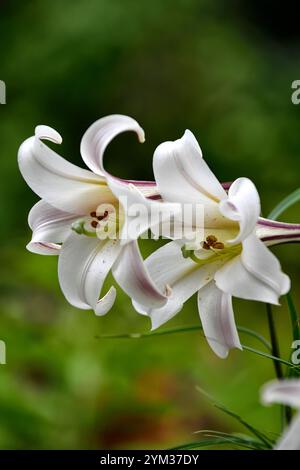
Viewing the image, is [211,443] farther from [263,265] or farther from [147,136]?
[147,136]

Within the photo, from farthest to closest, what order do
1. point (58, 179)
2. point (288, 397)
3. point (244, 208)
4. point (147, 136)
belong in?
point (147, 136)
point (58, 179)
point (244, 208)
point (288, 397)

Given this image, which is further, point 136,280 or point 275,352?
point 275,352

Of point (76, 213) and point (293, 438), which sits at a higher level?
point (76, 213)

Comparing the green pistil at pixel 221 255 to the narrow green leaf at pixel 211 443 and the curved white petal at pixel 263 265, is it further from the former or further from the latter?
the narrow green leaf at pixel 211 443

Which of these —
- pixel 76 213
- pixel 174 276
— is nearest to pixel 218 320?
pixel 174 276

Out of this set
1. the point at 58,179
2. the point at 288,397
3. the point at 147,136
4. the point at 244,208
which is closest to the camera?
the point at 288,397

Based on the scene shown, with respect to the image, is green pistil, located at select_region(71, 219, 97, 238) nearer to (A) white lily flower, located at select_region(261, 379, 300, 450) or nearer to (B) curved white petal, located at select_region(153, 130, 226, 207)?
(B) curved white petal, located at select_region(153, 130, 226, 207)

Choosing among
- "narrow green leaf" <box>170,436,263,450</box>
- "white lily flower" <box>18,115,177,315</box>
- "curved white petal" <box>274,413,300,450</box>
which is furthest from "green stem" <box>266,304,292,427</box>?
"curved white petal" <box>274,413,300,450</box>

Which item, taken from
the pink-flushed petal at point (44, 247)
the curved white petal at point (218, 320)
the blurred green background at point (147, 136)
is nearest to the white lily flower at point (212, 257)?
the curved white petal at point (218, 320)

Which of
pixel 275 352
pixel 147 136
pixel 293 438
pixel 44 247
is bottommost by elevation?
pixel 293 438
